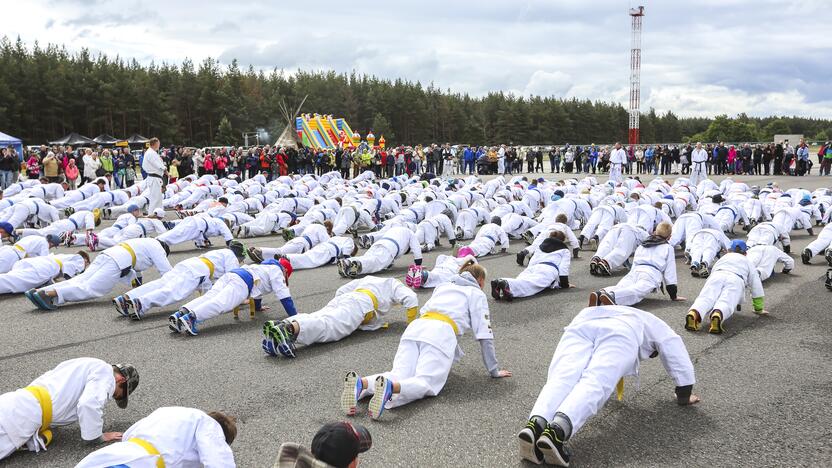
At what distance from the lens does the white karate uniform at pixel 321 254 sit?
1286cm

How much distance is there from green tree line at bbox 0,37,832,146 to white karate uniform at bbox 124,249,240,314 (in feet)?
167

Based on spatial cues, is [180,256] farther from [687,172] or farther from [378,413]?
[687,172]

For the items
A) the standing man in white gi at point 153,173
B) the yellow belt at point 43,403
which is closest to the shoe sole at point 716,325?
the yellow belt at point 43,403

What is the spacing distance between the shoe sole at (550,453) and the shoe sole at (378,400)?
1425mm

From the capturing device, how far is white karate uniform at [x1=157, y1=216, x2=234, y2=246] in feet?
46.2

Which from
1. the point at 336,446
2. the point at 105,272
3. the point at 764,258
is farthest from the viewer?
the point at 764,258

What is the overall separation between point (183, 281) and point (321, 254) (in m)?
4.37

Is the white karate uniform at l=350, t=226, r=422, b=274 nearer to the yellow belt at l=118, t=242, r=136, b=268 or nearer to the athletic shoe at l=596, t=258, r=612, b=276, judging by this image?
the athletic shoe at l=596, t=258, r=612, b=276

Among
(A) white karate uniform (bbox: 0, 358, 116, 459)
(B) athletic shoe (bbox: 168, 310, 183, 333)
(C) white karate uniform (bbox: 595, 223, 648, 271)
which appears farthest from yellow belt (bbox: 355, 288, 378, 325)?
(C) white karate uniform (bbox: 595, 223, 648, 271)

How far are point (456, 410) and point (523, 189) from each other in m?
17.3

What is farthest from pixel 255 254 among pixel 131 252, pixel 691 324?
pixel 691 324

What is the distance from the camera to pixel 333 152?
36062 mm

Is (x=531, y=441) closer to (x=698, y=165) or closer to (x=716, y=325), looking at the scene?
(x=716, y=325)

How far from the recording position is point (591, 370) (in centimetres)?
513
